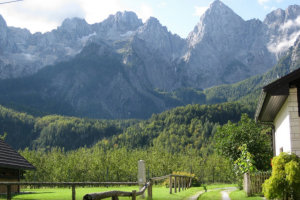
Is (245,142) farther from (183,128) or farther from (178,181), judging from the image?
(183,128)

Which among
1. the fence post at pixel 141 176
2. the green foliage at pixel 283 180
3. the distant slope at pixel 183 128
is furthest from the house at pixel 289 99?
the distant slope at pixel 183 128

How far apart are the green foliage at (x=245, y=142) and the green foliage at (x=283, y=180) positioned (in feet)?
48.1

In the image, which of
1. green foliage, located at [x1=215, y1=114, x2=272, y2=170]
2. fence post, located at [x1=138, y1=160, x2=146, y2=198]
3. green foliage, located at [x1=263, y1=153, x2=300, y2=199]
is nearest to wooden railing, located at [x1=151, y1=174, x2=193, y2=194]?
fence post, located at [x1=138, y1=160, x2=146, y2=198]

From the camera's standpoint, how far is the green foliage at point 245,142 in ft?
93.5

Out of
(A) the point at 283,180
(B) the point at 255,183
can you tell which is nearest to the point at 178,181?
(B) the point at 255,183

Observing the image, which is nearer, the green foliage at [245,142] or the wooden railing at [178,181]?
the wooden railing at [178,181]

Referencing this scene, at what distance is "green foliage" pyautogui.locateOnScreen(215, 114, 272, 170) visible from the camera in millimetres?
28484

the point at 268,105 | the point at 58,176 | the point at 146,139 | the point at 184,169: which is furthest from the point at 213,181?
the point at 146,139

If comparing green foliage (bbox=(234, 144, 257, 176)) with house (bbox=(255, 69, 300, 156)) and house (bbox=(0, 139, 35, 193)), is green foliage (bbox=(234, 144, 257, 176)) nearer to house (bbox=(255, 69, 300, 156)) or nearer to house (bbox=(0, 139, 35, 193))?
house (bbox=(255, 69, 300, 156))

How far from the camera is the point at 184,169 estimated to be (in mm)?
68438

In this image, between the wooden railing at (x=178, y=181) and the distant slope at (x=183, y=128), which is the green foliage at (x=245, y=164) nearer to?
the wooden railing at (x=178, y=181)

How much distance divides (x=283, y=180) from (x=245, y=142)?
15525mm

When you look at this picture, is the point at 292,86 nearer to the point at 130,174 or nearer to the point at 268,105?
the point at 268,105

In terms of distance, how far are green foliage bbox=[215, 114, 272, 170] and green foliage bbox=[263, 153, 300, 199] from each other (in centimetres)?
1466
